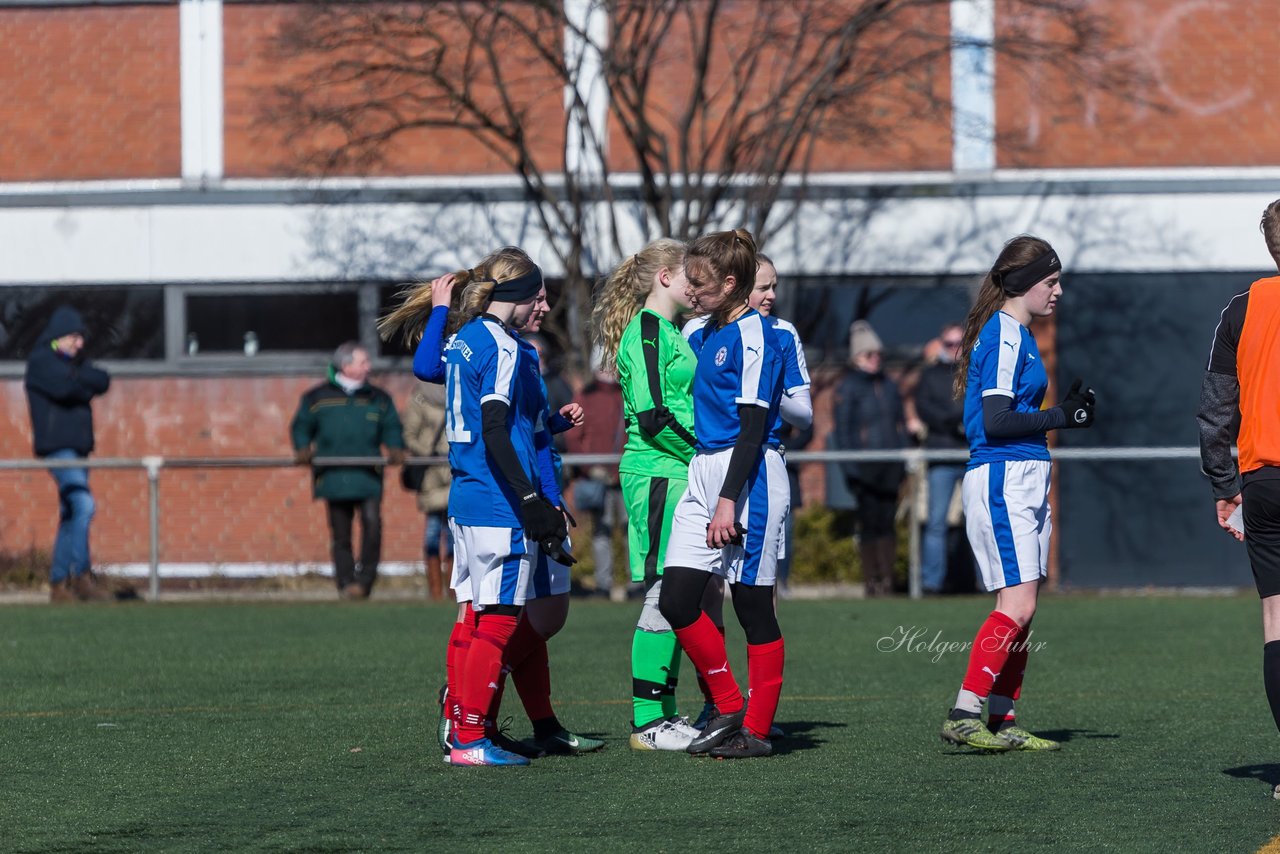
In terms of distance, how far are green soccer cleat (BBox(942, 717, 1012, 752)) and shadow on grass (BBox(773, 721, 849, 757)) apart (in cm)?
54

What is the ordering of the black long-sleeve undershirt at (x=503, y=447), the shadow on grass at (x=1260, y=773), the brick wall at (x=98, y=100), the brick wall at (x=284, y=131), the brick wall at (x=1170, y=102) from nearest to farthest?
the shadow on grass at (x=1260, y=773) < the black long-sleeve undershirt at (x=503, y=447) < the brick wall at (x=1170, y=102) < the brick wall at (x=284, y=131) < the brick wall at (x=98, y=100)

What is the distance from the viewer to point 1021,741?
6.78 m

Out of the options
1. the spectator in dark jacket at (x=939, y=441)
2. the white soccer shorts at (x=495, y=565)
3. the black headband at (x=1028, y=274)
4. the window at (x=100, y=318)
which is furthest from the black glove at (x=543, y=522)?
the window at (x=100, y=318)

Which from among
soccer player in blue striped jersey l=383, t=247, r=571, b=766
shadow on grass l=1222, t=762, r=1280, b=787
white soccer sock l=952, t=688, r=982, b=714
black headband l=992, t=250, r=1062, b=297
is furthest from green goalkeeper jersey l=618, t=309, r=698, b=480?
shadow on grass l=1222, t=762, r=1280, b=787

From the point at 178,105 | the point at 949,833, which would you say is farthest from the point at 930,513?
the point at 949,833

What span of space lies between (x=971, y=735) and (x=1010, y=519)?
786mm

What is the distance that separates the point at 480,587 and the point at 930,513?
8789 mm

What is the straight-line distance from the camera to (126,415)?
17.8 metres

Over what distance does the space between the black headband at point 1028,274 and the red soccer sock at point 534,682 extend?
2130mm

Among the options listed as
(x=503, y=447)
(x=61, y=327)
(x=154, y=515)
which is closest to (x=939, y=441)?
(x=154, y=515)

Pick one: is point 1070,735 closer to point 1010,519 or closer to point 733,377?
point 1010,519

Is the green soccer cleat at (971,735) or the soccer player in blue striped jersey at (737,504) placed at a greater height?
the soccer player in blue striped jersey at (737,504)

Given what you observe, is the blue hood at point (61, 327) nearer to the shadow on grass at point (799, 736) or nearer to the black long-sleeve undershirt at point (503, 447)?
the shadow on grass at point (799, 736)

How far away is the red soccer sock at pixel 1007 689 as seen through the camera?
267 inches
